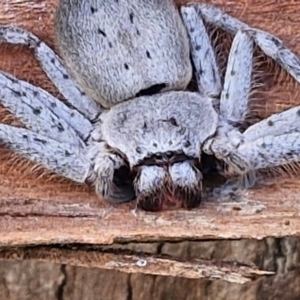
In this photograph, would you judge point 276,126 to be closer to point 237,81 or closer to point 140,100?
point 237,81

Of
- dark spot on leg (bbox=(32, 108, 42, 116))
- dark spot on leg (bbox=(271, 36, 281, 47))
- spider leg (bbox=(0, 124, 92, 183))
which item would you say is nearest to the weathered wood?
spider leg (bbox=(0, 124, 92, 183))

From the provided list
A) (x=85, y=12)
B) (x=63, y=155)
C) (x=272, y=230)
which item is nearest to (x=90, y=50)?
(x=85, y=12)

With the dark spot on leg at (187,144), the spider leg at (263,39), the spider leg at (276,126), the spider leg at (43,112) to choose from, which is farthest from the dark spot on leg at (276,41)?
the spider leg at (43,112)

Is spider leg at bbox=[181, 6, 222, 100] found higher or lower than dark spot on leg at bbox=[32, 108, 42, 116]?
higher

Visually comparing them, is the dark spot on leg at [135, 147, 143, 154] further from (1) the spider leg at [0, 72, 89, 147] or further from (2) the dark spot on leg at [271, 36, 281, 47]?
(2) the dark spot on leg at [271, 36, 281, 47]

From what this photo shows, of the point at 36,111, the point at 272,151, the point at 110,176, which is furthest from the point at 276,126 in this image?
the point at 36,111

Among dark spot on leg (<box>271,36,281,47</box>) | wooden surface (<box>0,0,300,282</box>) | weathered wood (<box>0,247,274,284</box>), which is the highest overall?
dark spot on leg (<box>271,36,281,47</box>)

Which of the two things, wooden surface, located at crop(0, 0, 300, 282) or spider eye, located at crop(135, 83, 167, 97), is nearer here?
wooden surface, located at crop(0, 0, 300, 282)

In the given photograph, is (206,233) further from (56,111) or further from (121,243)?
(56,111)
